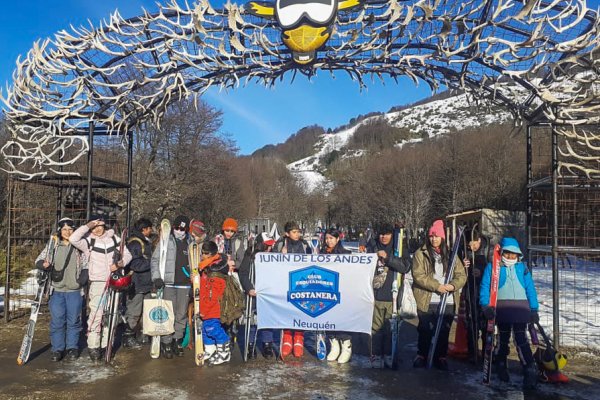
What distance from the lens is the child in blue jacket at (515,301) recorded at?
6.04 m

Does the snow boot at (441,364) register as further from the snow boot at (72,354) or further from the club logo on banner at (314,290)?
the snow boot at (72,354)

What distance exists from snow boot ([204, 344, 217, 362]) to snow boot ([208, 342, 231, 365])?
1.5 inches

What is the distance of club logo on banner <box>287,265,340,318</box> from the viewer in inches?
278

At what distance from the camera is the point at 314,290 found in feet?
23.4

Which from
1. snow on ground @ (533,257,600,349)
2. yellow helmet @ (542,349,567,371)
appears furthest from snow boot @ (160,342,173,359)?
snow on ground @ (533,257,600,349)

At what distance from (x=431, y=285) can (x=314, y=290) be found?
1.61 metres

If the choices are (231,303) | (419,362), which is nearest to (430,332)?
(419,362)

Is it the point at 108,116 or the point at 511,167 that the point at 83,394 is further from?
the point at 511,167

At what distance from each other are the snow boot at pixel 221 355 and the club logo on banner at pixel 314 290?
1.09 m

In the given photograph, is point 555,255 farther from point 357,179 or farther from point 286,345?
point 357,179

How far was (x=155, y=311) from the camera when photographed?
23.3 feet

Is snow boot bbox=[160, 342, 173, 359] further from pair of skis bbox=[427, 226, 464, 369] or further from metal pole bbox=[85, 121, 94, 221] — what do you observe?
pair of skis bbox=[427, 226, 464, 369]

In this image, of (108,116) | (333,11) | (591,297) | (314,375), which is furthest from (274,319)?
(591,297)

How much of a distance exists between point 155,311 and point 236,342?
1634mm
